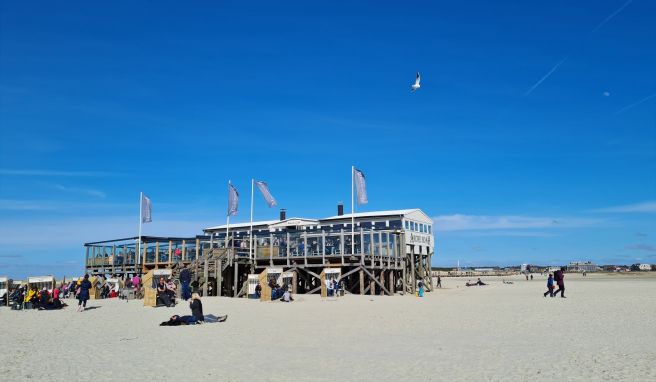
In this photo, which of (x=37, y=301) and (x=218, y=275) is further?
(x=218, y=275)

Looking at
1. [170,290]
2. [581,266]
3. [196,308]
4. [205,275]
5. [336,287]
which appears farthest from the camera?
[581,266]

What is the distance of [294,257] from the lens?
29.2 metres

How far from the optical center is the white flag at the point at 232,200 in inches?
1288

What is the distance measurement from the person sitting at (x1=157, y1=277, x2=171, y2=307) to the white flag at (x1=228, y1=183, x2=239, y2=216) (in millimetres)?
11144

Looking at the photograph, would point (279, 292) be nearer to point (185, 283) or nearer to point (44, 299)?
point (185, 283)

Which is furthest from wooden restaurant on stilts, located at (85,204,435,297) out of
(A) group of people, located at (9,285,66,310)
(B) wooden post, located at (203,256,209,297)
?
(A) group of people, located at (9,285,66,310)

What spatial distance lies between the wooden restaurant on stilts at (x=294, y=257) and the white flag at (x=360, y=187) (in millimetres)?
1929

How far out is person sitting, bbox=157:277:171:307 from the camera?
21438 millimetres

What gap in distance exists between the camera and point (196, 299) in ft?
48.4

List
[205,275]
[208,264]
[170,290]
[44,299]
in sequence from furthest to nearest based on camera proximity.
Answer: [208,264], [205,275], [170,290], [44,299]

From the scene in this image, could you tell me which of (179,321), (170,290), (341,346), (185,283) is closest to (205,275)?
(185,283)

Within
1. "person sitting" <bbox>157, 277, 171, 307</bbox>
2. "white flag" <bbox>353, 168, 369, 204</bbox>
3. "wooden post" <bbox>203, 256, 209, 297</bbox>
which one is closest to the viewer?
"person sitting" <bbox>157, 277, 171, 307</bbox>

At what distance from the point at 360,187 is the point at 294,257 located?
5595mm

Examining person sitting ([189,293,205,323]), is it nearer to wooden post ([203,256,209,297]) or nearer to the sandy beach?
the sandy beach
